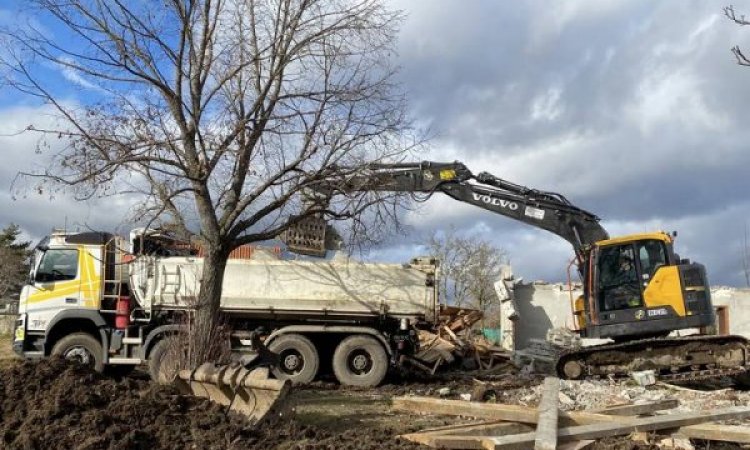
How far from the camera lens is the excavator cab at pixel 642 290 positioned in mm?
13734

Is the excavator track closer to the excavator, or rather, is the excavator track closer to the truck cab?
the excavator

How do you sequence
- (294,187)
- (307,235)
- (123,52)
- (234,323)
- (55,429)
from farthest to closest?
(234,323) < (307,235) < (294,187) < (123,52) < (55,429)

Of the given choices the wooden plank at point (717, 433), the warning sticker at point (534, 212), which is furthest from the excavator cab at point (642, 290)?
the wooden plank at point (717, 433)

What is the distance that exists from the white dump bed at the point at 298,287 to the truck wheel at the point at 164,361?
1.16 m

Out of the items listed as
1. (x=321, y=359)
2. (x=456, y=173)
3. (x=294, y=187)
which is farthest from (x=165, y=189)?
(x=456, y=173)

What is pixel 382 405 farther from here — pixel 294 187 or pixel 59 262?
pixel 59 262

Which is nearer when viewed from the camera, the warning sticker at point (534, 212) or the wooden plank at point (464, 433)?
the wooden plank at point (464, 433)

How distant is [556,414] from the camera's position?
24.4 ft

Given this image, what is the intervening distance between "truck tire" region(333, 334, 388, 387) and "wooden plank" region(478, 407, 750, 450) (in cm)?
715

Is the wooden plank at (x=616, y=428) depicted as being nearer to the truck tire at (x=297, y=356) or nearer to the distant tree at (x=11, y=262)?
the truck tire at (x=297, y=356)

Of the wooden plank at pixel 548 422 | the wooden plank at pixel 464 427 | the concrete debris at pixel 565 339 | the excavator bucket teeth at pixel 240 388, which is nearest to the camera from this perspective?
the wooden plank at pixel 548 422

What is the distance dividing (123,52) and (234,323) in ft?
20.6

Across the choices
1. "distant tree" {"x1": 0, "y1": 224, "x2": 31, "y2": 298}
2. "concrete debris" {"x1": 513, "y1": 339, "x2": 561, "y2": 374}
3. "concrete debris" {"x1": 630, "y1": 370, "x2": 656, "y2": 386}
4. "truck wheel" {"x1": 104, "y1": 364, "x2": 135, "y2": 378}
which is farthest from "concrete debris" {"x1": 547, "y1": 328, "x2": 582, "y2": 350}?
"distant tree" {"x1": 0, "y1": 224, "x2": 31, "y2": 298}

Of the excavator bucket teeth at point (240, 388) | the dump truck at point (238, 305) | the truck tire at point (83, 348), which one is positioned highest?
the dump truck at point (238, 305)
